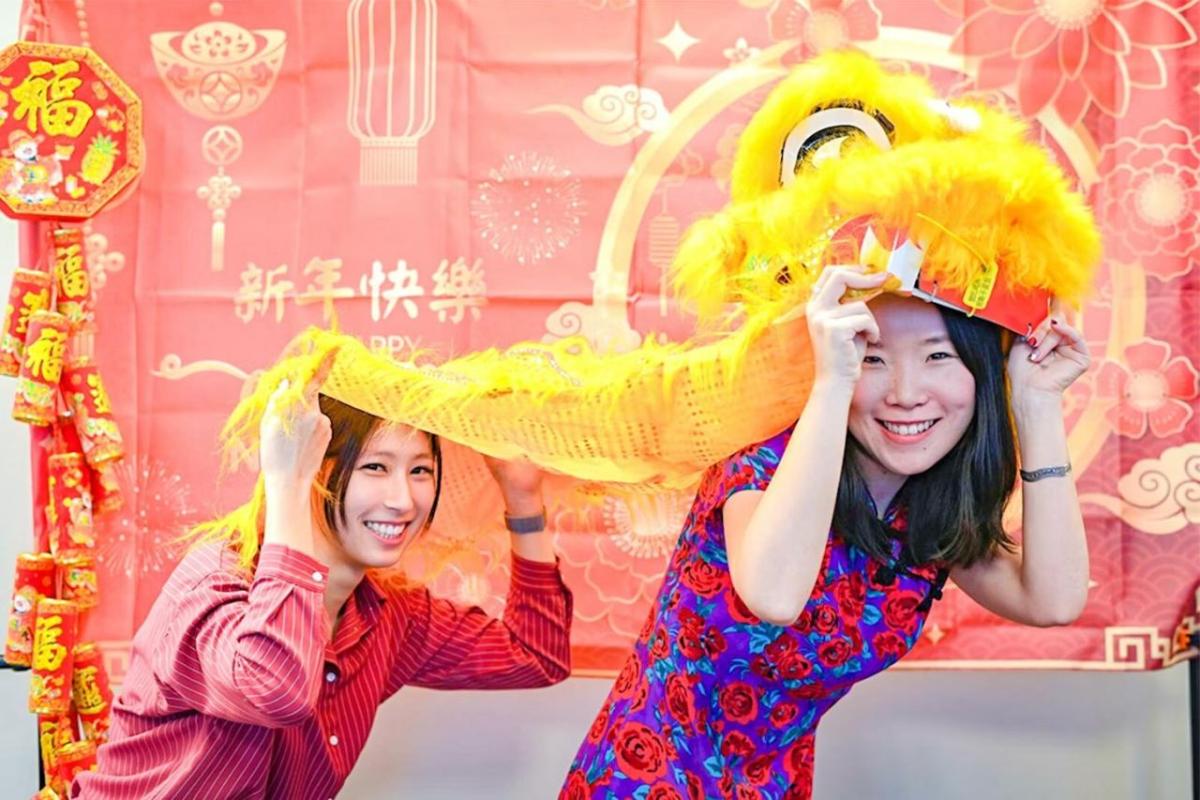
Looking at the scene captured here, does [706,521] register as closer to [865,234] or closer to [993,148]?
[865,234]

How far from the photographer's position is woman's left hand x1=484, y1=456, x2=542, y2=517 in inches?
53.0

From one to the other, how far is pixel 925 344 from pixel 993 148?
0.19m

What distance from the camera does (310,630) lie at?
1.10m

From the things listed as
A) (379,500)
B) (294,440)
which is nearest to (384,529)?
(379,500)

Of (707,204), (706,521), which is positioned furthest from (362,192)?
(706,521)

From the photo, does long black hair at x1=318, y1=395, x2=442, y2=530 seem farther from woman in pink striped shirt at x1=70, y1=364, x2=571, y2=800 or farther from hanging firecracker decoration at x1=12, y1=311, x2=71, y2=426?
A: hanging firecracker decoration at x1=12, y1=311, x2=71, y2=426

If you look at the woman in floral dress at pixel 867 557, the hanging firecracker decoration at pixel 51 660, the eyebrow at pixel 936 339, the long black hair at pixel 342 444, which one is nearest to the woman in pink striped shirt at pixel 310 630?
the long black hair at pixel 342 444

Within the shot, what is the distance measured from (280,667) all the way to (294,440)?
23 cm

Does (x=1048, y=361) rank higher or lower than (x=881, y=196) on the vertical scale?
lower

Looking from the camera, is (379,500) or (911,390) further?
(379,500)

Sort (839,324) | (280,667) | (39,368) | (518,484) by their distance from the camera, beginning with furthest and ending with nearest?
(39,368) → (518,484) → (280,667) → (839,324)

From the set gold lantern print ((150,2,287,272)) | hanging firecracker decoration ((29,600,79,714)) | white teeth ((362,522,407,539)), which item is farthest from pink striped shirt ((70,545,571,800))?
gold lantern print ((150,2,287,272))

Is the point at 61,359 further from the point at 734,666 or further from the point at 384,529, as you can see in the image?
the point at 734,666

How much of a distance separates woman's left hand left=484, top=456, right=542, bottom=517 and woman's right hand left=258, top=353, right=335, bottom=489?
0.25 m
